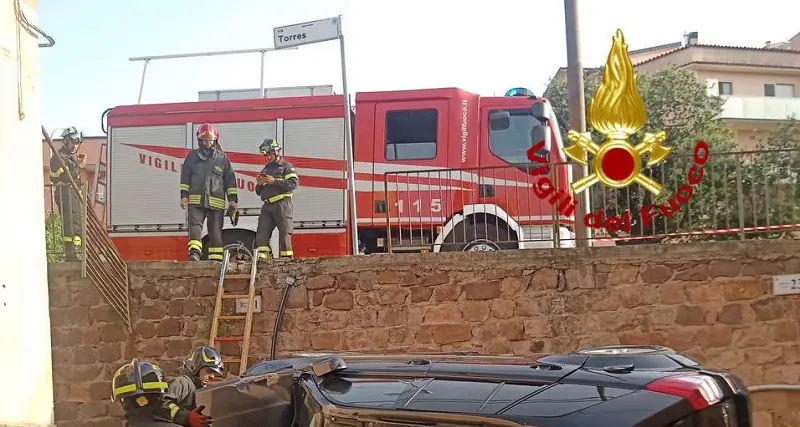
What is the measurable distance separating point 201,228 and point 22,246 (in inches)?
104

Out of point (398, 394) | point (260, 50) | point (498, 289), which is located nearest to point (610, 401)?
point (398, 394)

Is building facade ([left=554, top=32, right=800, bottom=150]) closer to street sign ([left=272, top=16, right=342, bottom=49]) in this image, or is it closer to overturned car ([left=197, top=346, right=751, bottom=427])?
street sign ([left=272, top=16, right=342, bottom=49])

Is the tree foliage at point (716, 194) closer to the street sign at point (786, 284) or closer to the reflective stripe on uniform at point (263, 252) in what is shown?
the street sign at point (786, 284)

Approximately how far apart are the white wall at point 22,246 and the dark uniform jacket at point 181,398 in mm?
2405

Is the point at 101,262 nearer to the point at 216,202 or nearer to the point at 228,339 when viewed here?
the point at 228,339

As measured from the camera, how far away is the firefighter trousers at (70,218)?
7.50 metres

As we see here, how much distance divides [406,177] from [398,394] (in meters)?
6.92

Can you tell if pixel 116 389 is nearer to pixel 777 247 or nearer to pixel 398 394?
pixel 398 394

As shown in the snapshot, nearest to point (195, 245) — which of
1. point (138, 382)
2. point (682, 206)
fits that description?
point (138, 382)

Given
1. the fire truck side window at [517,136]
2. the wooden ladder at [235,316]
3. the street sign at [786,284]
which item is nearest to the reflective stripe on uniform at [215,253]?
the wooden ladder at [235,316]

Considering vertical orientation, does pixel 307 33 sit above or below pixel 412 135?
above

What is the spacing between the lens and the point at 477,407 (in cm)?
208

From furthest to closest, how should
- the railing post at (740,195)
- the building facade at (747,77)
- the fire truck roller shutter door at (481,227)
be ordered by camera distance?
1. the building facade at (747,77)
2. the fire truck roller shutter door at (481,227)
3. the railing post at (740,195)

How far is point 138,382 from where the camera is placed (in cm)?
368
